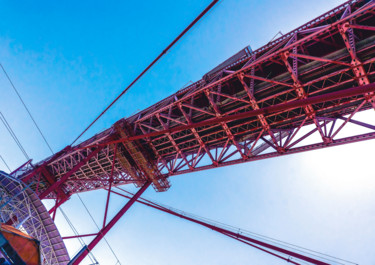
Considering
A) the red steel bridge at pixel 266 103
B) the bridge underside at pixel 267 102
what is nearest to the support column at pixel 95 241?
the red steel bridge at pixel 266 103

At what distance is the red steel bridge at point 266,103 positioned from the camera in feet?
28.7

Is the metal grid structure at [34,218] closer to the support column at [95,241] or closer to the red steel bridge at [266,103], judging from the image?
the red steel bridge at [266,103]

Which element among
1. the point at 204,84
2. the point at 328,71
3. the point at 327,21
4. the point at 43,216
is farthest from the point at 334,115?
the point at 43,216

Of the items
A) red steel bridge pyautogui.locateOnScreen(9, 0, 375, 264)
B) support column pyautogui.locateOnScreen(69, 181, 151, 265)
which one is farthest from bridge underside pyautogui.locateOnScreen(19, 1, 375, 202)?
support column pyautogui.locateOnScreen(69, 181, 151, 265)

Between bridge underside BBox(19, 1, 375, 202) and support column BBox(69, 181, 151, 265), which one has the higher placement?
bridge underside BBox(19, 1, 375, 202)

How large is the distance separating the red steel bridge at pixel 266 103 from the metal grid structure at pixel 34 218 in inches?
27.0

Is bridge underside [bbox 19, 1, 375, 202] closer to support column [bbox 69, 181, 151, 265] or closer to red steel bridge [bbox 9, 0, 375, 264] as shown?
red steel bridge [bbox 9, 0, 375, 264]

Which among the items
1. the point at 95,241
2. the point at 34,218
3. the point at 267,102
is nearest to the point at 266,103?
the point at 267,102

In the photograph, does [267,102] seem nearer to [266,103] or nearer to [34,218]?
[266,103]

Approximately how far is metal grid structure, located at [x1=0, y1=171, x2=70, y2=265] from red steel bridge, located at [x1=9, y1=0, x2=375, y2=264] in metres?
0.69

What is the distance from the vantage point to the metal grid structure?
12.3 m

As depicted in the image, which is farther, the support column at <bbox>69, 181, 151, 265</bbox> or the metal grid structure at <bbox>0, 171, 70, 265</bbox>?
the metal grid structure at <bbox>0, 171, 70, 265</bbox>

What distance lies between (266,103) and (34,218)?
49.6 feet

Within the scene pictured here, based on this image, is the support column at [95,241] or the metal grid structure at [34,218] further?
the metal grid structure at [34,218]
